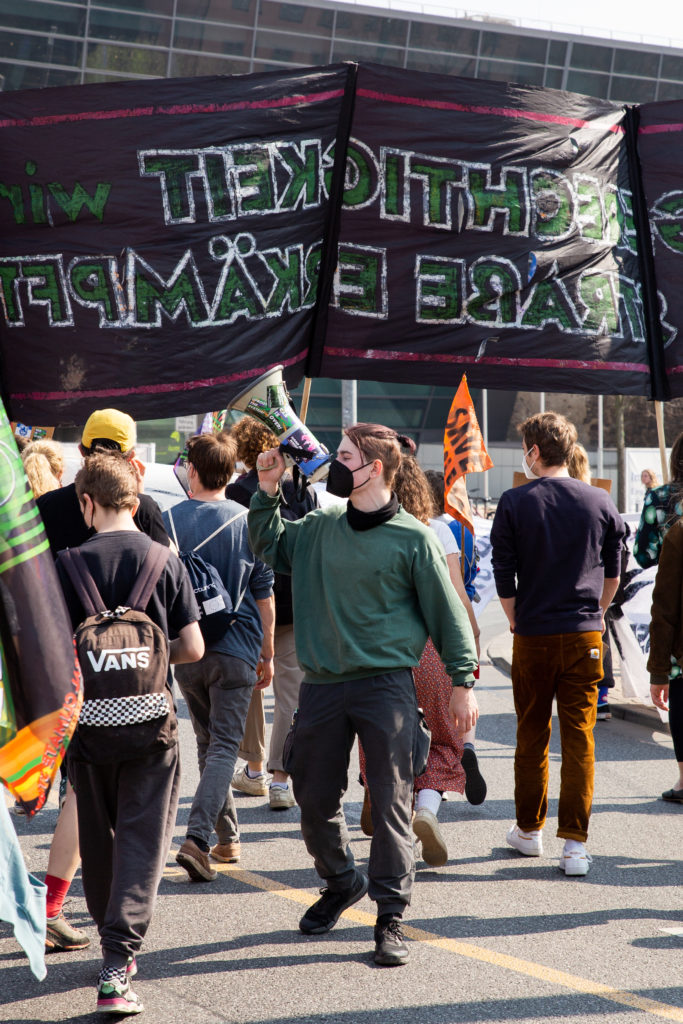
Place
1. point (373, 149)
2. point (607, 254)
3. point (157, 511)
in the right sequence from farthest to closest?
point (607, 254), point (373, 149), point (157, 511)

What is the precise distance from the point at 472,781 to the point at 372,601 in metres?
1.94

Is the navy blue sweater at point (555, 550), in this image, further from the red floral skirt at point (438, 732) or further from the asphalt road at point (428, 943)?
the asphalt road at point (428, 943)

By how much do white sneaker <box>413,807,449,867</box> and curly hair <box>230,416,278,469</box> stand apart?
6.53 feet

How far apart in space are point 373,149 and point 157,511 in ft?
9.40

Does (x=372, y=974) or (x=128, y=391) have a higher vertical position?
(x=128, y=391)

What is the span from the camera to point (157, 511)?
15.0 feet

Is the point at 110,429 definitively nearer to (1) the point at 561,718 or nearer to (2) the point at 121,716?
(2) the point at 121,716

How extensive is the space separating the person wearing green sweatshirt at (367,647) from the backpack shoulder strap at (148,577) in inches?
22.6

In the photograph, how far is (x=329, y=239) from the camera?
6406mm

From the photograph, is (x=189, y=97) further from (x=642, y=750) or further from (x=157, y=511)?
(x=642, y=750)

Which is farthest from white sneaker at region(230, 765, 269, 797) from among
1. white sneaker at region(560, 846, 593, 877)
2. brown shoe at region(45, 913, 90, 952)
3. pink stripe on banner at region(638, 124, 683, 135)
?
pink stripe on banner at region(638, 124, 683, 135)

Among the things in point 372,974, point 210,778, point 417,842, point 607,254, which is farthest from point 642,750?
point 372,974

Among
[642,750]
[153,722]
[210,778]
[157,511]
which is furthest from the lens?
[642,750]

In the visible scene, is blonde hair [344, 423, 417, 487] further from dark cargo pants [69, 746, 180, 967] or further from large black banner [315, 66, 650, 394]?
large black banner [315, 66, 650, 394]
